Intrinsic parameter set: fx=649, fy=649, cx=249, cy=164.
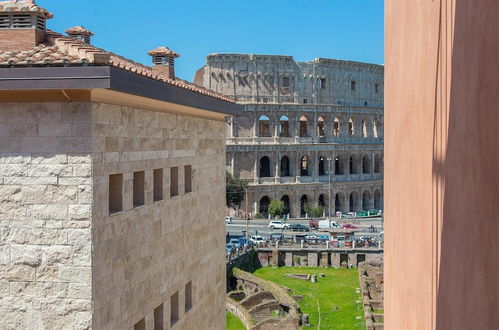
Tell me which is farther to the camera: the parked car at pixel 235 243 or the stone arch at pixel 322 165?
the stone arch at pixel 322 165

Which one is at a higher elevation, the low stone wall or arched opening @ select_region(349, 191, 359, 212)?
arched opening @ select_region(349, 191, 359, 212)

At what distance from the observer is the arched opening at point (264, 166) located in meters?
69.4

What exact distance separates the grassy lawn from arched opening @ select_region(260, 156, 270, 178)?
20.2 meters

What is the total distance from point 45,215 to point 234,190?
177ft

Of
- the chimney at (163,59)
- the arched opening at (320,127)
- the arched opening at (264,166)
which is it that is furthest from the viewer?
the arched opening at (320,127)

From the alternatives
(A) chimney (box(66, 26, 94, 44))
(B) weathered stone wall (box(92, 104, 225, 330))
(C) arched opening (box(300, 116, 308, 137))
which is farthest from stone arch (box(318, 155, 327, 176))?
(A) chimney (box(66, 26, 94, 44))

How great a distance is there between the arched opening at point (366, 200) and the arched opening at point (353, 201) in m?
1.80

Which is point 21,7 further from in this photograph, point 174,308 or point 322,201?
point 322,201

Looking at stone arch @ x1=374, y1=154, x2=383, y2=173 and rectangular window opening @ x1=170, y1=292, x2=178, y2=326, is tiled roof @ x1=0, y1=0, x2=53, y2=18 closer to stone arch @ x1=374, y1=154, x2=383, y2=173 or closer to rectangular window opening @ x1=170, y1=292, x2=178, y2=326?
rectangular window opening @ x1=170, y1=292, x2=178, y2=326

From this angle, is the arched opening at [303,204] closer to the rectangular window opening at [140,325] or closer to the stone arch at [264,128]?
the stone arch at [264,128]

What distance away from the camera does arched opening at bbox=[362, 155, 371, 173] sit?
73.2 m

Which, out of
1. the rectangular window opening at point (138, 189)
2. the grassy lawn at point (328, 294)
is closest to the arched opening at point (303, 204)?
the grassy lawn at point (328, 294)

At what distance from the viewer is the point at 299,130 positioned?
70.1 m

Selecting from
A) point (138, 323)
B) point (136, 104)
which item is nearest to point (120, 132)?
point (136, 104)
